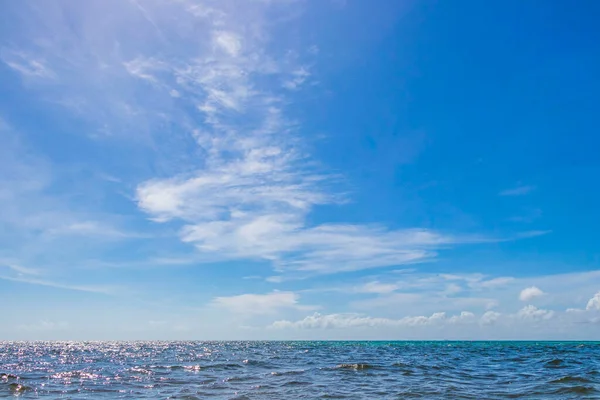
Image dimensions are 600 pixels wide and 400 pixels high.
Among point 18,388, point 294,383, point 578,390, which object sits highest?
point 18,388

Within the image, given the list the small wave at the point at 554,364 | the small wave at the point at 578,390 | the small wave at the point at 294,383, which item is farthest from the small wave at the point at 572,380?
the small wave at the point at 294,383

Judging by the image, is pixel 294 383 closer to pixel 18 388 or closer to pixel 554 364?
pixel 18 388

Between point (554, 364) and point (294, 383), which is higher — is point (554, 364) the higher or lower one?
the lower one

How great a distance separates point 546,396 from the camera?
21297 millimetres

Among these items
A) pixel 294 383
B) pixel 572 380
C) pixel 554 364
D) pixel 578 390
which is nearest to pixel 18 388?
pixel 294 383

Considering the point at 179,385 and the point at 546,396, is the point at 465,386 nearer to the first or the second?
the point at 546,396

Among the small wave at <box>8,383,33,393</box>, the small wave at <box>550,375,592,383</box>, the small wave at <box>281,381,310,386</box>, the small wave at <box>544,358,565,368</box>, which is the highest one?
the small wave at <box>8,383,33,393</box>

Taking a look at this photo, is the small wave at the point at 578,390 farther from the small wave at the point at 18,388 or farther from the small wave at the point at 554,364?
the small wave at the point at 18,388

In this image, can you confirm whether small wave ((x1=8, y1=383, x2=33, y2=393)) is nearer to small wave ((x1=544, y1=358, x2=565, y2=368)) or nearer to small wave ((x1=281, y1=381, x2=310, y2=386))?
small wave ((x1=281, y1=381, x2=310, y2=386))

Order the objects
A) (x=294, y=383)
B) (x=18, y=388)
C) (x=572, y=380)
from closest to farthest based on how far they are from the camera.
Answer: (x=18, y=388) < (x=294, y=383) < (x=572, y=380)

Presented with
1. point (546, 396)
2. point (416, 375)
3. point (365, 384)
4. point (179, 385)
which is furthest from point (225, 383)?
point (546, 396)

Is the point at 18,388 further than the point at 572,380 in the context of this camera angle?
No

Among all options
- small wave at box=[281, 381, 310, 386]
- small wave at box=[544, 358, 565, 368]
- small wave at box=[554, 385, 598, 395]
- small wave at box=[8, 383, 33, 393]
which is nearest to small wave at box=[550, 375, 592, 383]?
small wave at box=[554, 385, 598, 395]

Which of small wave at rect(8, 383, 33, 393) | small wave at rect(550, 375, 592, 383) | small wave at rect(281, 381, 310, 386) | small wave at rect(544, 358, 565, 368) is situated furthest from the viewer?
small wave at rect(544, 358, 565, 368)
